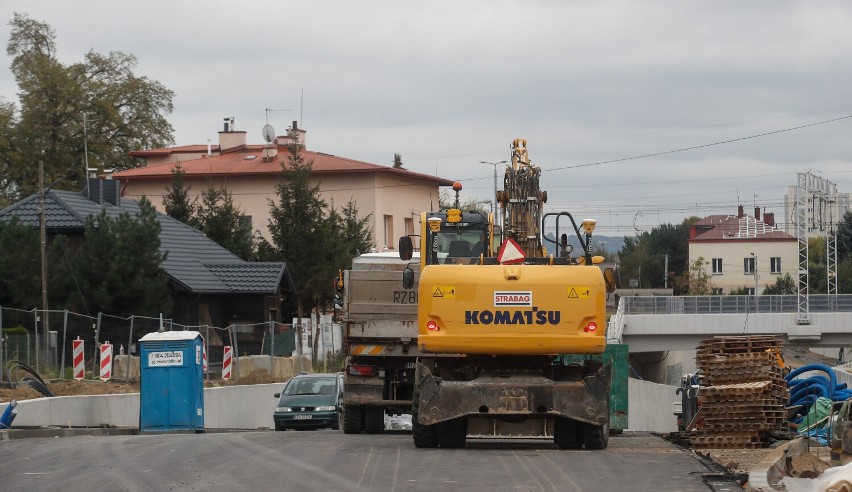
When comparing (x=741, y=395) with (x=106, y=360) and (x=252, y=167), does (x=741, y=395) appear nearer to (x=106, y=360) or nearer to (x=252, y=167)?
(x=106, y=360)

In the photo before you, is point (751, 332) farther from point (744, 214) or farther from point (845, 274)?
point (744, 214)

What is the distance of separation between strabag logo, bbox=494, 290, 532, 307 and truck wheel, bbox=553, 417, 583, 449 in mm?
1759

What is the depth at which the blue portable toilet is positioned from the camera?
30.5 meters

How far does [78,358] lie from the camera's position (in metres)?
33.3

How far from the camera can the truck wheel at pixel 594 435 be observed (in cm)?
1889

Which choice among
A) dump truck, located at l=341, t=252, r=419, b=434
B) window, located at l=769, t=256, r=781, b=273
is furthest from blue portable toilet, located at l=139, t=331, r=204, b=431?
window, located at l=769, t=256, r=781, b=273

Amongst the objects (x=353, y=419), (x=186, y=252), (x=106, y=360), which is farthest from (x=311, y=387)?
(x=186, y=252)

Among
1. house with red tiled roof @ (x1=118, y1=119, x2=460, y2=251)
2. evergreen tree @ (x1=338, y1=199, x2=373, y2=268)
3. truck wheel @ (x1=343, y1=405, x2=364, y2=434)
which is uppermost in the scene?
house with red tiled roof @ (x1=118, y1=119, x2=460, y2=251)

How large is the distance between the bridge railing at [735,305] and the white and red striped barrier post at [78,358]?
34.8 meters

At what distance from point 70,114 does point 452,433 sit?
211ft

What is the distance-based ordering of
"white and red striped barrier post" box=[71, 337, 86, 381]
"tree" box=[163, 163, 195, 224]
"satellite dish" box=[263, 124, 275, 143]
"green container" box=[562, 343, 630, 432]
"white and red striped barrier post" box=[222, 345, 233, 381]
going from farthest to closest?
"satellite dish" box=[263, 124, 275, 143] < "tree" box=[163, 163, 195, 224] < "white and red striped barrier post" box=[222, 345, 233, 381] < "white and red striped barrier post" box=[71, 337, 86, 381] < "green container" box=[562, 343, 630, 432]

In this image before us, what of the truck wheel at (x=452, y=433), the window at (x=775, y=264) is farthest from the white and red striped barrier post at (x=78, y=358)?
the window at (x=775, y=264)

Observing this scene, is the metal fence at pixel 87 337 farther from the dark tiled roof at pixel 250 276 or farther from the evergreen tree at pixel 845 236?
the evergreen tree at pixel 845 236

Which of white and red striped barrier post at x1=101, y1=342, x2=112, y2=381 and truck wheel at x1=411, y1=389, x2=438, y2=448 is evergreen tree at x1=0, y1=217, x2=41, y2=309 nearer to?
white and red striped barrier post at x1=101, y1=342, x2=112, y2=381
